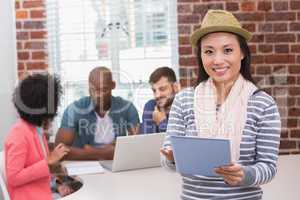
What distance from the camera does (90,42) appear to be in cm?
347

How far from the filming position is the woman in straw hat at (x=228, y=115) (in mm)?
1369

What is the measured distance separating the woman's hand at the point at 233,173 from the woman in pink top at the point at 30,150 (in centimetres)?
99

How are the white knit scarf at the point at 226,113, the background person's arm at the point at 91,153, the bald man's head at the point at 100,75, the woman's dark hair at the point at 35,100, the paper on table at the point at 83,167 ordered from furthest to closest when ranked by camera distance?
the bald man's head at the point at 100,75
the background person's arm at the point at 91,153
the paper on table at the point at 83,167
the woman's dark hair at the point at 35,100
the white knit scarf at the point at 226,113

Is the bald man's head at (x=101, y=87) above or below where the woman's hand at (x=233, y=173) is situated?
above

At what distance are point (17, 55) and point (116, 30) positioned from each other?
769 mm

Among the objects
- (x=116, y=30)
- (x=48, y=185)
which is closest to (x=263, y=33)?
(x=116, y=30)

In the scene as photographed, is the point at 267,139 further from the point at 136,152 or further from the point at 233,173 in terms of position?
the point at 136,152

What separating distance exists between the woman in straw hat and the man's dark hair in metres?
1.69

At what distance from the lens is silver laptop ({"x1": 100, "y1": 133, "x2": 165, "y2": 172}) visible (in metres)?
2.23

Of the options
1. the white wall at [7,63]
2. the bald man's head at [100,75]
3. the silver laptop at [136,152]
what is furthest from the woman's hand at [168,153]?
the white wall at [7,63]

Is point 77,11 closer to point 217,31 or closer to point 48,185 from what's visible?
point 48,185

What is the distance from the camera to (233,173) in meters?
1.30

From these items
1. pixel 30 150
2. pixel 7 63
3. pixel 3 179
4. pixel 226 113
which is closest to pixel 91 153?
pixel 30 150

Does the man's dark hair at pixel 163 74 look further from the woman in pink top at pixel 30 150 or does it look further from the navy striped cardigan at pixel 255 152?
the navy striped cardigan at pixel 255 152
